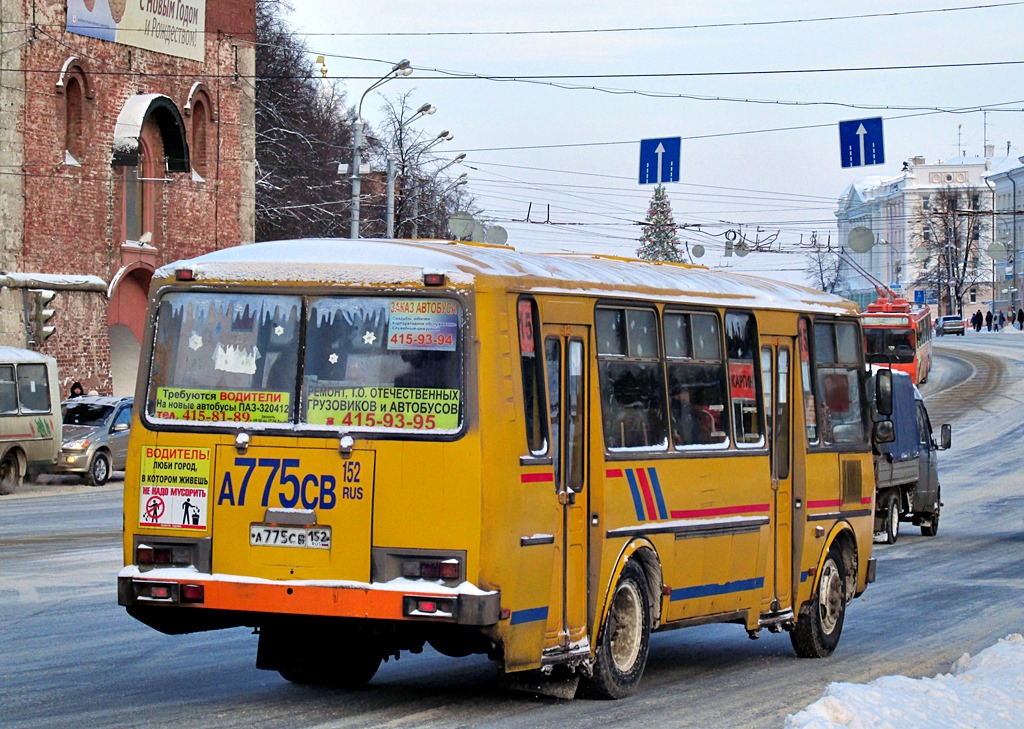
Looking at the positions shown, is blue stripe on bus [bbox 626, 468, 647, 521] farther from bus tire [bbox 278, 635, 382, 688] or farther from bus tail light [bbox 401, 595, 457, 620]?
bus tail light [bbox 401, 595, 457, 620]

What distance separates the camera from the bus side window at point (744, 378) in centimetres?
1138

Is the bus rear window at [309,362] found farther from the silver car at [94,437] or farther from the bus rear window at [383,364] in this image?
the silver car at [94,437]

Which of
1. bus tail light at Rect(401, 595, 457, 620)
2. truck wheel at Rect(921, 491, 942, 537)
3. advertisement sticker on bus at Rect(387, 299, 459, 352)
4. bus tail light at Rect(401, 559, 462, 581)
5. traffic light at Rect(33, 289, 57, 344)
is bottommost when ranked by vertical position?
truck wheel at Rect(921, 491, 942, 537)

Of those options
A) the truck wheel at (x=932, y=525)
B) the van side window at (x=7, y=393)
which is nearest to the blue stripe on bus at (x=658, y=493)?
the truck wheel at (x=932, y=525)

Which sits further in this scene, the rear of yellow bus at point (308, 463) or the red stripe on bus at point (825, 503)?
the red stripe on bus at point (825, 503)

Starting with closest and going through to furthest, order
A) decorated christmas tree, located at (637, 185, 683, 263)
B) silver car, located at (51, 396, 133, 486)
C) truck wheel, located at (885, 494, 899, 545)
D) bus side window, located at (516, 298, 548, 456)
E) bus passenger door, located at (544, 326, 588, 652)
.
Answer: bus side window, located at (516, 298, 548, 456), bus passenger door, located at (544, 326, 588, 652), truck wheel, located at (885, 494, 899, 545), silver car, located at (51, 396, 133, 486), decorated christmas tree, located at (637, 185, 683, 263)

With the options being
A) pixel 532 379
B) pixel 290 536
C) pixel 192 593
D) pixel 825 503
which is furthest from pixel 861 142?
pixel 192 593

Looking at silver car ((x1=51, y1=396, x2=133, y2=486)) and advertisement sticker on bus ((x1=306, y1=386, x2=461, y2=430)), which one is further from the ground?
advertisement sticker on bus ((x1=306, y1=386, x2=461, y2=430))

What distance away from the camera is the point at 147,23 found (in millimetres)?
43344

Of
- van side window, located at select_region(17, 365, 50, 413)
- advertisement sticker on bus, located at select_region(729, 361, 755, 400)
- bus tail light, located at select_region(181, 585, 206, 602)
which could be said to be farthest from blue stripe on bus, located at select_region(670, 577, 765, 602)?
van side window, located at select_region(17, 365, 50, 413)

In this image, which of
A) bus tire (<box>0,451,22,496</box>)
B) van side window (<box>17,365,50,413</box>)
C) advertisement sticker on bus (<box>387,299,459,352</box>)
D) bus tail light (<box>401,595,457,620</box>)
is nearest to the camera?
bus tail light (<box>401,595,457,620</box>)

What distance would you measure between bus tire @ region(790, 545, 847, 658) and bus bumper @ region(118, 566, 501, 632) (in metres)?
4.47

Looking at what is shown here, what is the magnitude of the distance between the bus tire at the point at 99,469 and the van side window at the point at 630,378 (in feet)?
77.1

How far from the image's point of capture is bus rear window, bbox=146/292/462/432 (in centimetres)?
884
